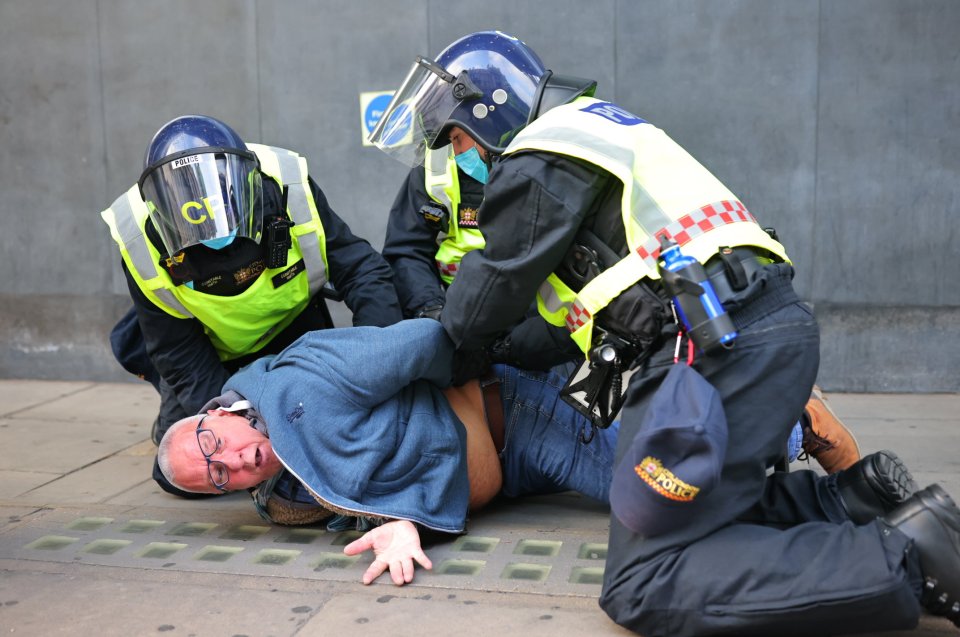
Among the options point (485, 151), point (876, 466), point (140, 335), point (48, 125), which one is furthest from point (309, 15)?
point (876, 466)

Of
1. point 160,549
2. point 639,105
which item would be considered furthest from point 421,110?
point 639,105

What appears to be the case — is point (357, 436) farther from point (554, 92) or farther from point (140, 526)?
point (554, 92)

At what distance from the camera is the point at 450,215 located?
151 inches

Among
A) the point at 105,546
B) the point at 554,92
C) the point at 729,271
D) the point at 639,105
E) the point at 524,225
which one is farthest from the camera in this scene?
the point at 639,105

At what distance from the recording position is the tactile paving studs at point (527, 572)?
2700 mm

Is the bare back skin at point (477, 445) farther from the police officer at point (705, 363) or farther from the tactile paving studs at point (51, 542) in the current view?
the tactile paving studs at point (51, 542)

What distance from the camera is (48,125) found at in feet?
17.4

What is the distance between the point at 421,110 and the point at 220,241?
74 centimetres

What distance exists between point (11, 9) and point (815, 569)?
4827 mm

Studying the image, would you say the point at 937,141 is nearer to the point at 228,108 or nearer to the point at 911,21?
the point at 911,21

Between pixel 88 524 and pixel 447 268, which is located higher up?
pixel 447 268

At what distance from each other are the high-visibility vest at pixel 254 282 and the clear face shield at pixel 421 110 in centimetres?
51

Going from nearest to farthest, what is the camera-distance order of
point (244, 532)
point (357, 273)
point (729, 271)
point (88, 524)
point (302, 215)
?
point (729, 271) → point (244, 532) → point (88, 524) → point (302, 215) → point (357, 273)

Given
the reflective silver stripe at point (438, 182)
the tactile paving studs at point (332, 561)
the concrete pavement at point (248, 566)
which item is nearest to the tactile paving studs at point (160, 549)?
the concrete pavement at point (248, 566)
